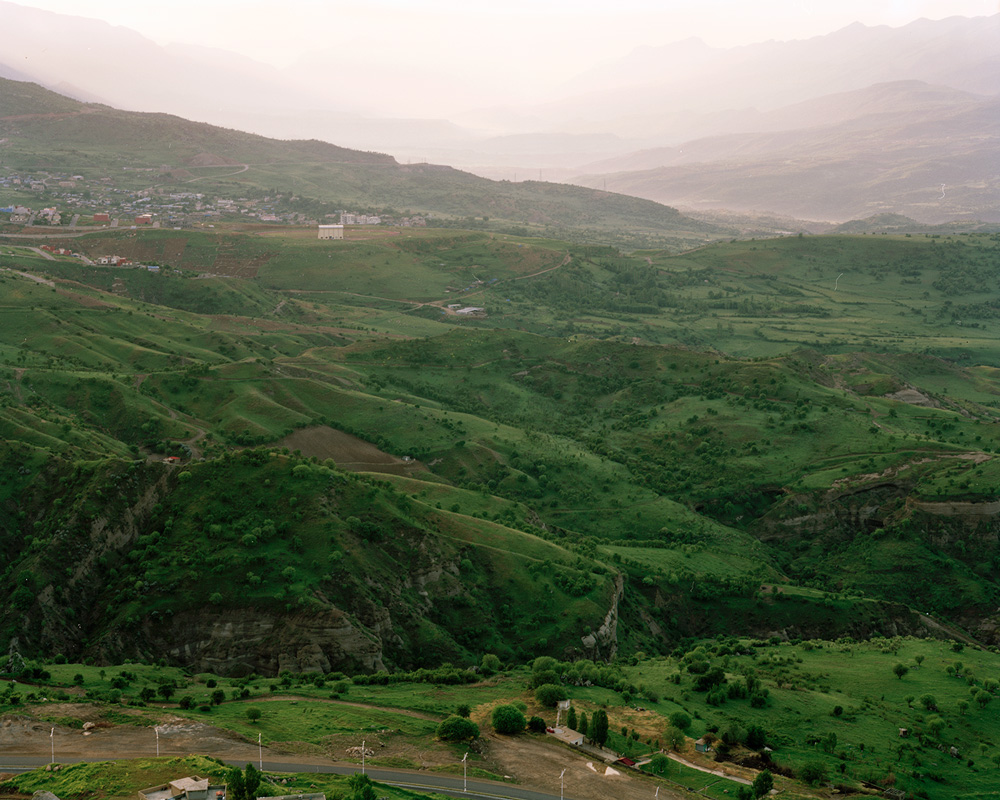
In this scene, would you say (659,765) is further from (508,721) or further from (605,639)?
(605,639)

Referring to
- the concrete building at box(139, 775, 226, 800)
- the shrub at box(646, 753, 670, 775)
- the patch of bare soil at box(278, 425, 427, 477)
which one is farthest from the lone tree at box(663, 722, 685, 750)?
the patch of bare soil at box(278, 425, 427, 477)

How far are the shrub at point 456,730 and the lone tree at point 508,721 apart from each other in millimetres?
1869

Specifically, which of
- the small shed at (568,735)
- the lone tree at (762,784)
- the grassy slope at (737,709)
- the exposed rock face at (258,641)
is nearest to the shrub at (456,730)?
the grassy slope at (737,709)

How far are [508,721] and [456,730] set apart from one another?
333 cm

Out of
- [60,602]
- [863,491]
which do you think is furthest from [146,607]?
[863,491]

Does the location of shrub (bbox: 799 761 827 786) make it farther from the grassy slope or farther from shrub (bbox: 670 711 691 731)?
shrub (bbox: 670 711 691 731)

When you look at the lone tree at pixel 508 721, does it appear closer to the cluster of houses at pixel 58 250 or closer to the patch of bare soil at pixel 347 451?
the patch of bare soil at pixel 347 451

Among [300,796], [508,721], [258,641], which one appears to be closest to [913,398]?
[508,721]

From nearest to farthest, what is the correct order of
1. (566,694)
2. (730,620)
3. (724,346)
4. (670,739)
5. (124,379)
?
1. (670,739)
2. (566,694)
3. (730,620)
4. (124,379)
5. (724,346)

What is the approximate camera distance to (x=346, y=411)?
108938 mm

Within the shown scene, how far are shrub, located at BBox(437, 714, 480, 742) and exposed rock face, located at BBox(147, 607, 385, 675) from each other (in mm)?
11636

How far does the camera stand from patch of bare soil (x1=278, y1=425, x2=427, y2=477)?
98375mm

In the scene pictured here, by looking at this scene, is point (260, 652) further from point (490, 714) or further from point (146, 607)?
point (490, 714)

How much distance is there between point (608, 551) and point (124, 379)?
54322mm
